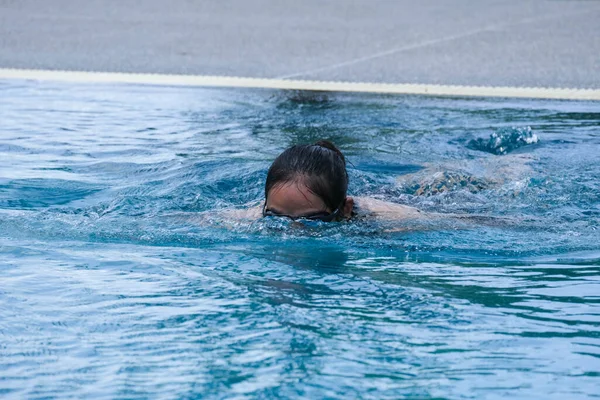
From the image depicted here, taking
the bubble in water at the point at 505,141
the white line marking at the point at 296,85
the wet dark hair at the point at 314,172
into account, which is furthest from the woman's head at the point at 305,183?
the white line marking at the point at 296,85

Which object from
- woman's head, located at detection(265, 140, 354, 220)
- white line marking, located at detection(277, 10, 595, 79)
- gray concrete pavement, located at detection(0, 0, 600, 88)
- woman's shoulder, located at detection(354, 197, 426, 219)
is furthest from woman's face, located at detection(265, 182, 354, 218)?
white line marking, located at detection(277, 10, 595, 79)

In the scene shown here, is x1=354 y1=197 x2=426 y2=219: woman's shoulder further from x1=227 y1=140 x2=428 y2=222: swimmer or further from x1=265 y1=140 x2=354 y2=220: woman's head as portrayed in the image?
x1=265 y1=140 x2=354 y2=220: woman's head

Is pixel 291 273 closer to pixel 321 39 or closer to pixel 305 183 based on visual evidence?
pixel 305 183

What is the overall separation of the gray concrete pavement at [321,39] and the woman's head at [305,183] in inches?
210

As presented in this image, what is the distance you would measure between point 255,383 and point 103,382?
1.23ft

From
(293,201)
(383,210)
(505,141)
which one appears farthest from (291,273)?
(505,141)

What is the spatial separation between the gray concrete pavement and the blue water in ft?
9.69

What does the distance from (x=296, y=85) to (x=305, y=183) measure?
5045 mm

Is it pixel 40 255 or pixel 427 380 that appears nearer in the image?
pixel 427 380

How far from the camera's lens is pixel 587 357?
7.55 feet

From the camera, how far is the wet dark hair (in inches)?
130

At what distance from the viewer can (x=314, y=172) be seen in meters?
3.31

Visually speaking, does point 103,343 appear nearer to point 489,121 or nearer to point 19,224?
point 19,224

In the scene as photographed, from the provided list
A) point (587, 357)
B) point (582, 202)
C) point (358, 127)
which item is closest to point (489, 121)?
point (358, 127)
